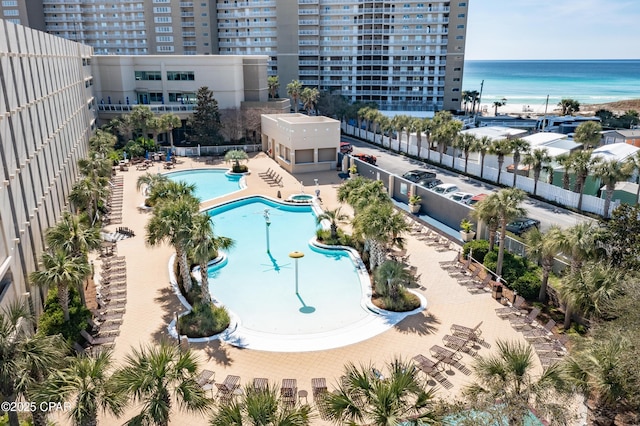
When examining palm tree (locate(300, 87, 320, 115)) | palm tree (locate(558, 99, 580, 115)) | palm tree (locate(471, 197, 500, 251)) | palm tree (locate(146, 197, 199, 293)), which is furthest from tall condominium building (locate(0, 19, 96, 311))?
palm tree (locate(558, 99, 580, 115))

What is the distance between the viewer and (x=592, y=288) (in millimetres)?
17766

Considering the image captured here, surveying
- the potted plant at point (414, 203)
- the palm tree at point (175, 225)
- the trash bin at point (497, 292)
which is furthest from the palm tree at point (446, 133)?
the palm tree at point (175, 225)

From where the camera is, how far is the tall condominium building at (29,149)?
17.9 metres

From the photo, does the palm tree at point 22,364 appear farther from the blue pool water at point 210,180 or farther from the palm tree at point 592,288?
the blue pool water at point 210,180

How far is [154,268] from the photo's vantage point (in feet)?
84.3

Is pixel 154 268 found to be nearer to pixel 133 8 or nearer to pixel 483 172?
pixel 483 172

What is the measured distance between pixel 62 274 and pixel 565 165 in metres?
33.5

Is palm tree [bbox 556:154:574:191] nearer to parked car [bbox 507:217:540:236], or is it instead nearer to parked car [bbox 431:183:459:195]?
parked car [bbox 507:217:540:236]

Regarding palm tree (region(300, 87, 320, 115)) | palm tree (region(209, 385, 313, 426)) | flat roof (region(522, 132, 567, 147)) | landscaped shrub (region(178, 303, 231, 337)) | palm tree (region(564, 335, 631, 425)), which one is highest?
palm tree (region(300, 87, 320, 115))

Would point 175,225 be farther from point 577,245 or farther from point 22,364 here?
point 577,245

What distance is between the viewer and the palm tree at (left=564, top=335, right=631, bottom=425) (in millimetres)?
12484

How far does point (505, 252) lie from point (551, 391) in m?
13.8

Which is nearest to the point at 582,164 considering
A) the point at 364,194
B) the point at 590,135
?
the point at 590,135

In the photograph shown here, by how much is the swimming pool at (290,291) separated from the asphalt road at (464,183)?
1441cm
